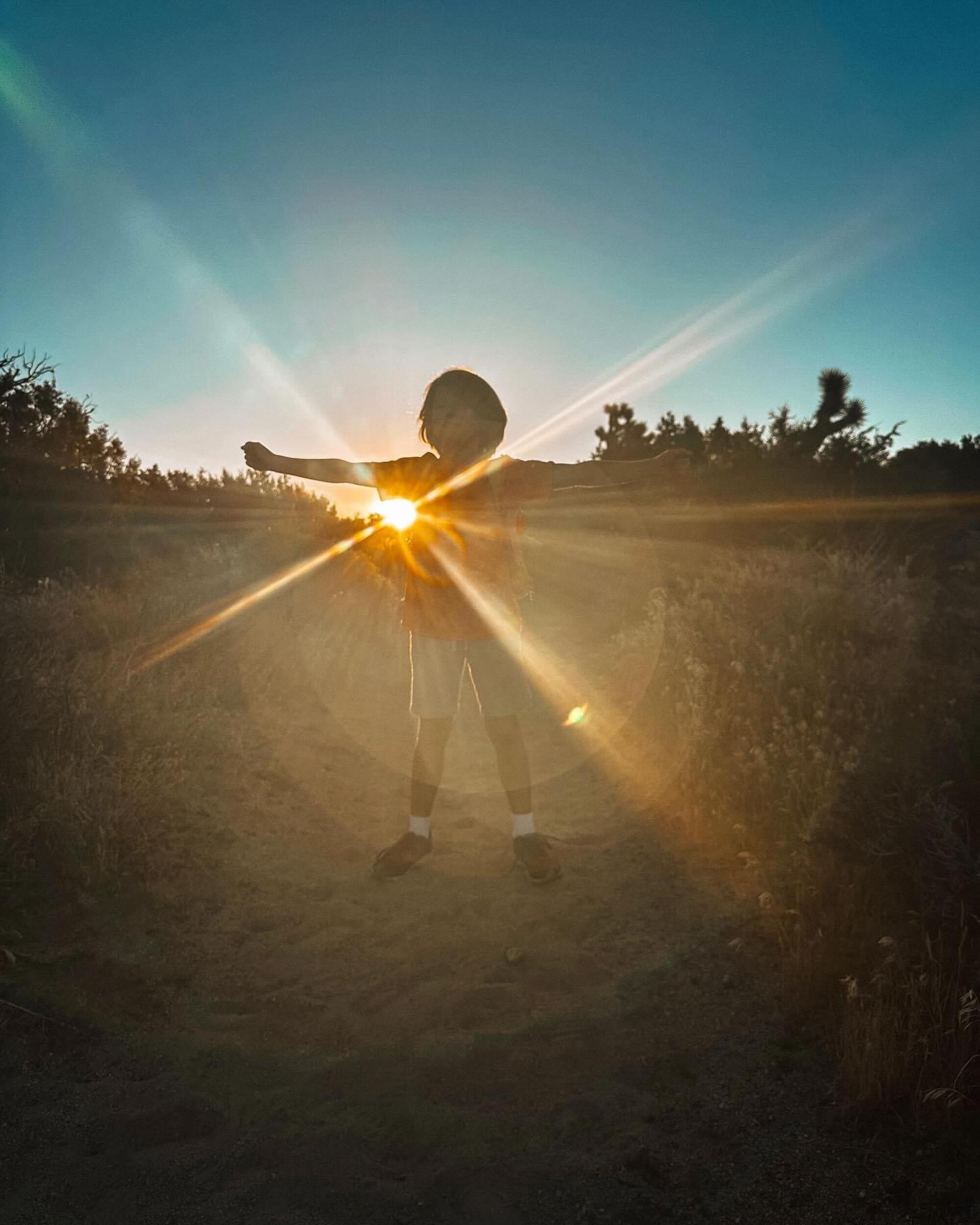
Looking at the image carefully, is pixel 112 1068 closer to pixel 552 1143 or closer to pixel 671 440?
pixel 552 1143

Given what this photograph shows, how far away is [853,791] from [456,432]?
7.31 ft

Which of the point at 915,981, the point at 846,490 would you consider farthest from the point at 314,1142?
the point at 846,490

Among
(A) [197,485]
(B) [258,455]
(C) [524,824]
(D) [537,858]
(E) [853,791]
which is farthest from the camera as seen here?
(A) [197,485]

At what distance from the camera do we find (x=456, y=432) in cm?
344

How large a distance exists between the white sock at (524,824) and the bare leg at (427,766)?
417 millimetres

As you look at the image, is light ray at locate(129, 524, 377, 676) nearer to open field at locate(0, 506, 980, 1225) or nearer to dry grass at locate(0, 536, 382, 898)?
dry grass at locate(0, 536, 382, 898)

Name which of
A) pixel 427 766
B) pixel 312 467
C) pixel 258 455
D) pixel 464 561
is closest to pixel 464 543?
pixel 464 561

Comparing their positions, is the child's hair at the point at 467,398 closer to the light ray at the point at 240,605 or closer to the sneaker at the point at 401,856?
the sneaker at the point at 401,856

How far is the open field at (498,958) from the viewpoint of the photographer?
1822mm

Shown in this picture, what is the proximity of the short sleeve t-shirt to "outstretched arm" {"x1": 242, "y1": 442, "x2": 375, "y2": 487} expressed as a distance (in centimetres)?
7

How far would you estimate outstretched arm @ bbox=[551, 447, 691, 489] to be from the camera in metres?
3.20

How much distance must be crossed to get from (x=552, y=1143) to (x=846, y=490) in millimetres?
16993

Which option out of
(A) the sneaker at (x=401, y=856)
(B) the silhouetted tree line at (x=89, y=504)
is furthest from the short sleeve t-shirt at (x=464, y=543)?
(B) the silhouetted tree line at (x=89, y=504)

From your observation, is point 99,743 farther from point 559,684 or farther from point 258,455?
point 559,684
